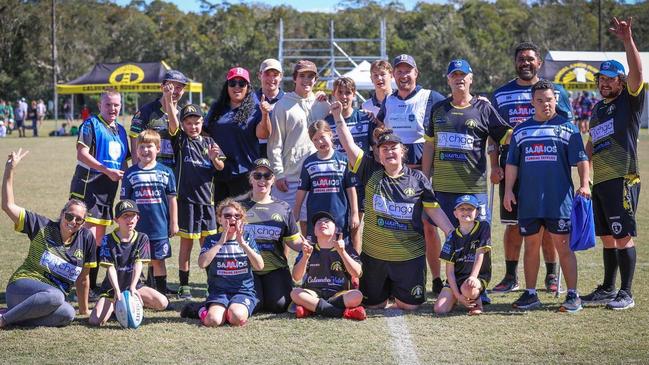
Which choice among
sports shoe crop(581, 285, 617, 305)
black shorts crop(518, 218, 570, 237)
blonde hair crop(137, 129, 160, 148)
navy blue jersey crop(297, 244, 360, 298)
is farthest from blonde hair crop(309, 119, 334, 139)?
sports shoe crop(581, 285, 617, 305)

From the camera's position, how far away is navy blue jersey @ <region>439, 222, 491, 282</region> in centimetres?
691

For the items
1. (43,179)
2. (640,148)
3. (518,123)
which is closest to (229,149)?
(518,123)

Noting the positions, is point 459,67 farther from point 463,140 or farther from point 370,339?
point 370,339

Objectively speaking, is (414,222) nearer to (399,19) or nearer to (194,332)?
(194,332)

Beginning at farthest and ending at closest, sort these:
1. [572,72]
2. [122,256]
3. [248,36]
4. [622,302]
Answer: [248,36], [572,72], [622,302], [122,256]

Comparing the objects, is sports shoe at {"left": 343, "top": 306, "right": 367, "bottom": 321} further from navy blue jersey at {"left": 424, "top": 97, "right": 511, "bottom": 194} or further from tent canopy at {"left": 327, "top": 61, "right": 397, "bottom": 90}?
tent canopy at {"left": 327, "top": 61, "right": 397, "bottom": 90}

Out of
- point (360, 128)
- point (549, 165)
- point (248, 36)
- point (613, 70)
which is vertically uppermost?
point (248, 36)

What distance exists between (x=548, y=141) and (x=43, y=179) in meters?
14.0

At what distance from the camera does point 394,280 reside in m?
7.03

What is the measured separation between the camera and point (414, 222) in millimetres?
7035

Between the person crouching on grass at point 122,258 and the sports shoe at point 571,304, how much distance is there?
354cm

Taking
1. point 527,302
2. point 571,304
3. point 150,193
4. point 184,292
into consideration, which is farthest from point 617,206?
point 150,193

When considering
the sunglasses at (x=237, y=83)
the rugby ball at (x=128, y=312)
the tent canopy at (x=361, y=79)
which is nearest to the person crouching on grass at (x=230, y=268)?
the rugby ball at (x=128, y=312)

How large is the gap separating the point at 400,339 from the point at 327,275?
120 cm
